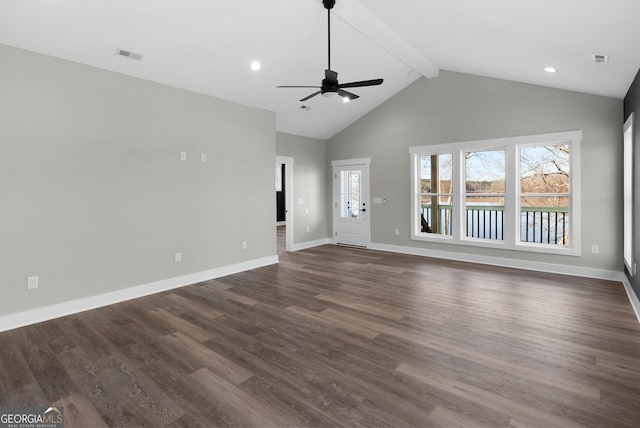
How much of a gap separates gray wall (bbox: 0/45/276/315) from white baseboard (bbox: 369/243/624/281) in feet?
11.9

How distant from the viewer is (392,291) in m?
4.57

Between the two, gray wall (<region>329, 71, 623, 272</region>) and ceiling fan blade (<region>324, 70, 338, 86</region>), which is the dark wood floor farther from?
A: ceiling fan blade (<region>324, 70, 338, 86</region>)

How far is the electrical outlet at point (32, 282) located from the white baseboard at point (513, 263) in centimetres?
611

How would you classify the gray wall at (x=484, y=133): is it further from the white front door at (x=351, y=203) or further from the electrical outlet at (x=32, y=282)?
the electrical outlet at (x=32, y=282)

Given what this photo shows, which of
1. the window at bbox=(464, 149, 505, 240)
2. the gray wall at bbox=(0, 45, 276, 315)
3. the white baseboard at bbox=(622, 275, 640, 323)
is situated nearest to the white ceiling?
the gray wall at bbox=(0, 45, 276, 315)

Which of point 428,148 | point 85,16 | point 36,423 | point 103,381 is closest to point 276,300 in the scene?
point 103,381

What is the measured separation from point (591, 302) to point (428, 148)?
384 centimetres

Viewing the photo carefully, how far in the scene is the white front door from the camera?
314 inches

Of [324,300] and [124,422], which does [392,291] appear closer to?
[324,300]

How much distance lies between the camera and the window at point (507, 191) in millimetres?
5481

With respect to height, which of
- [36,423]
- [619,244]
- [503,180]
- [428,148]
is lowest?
[36,423]

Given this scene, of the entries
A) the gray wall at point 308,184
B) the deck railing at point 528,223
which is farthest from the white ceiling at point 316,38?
the deck railing at point 528,223
